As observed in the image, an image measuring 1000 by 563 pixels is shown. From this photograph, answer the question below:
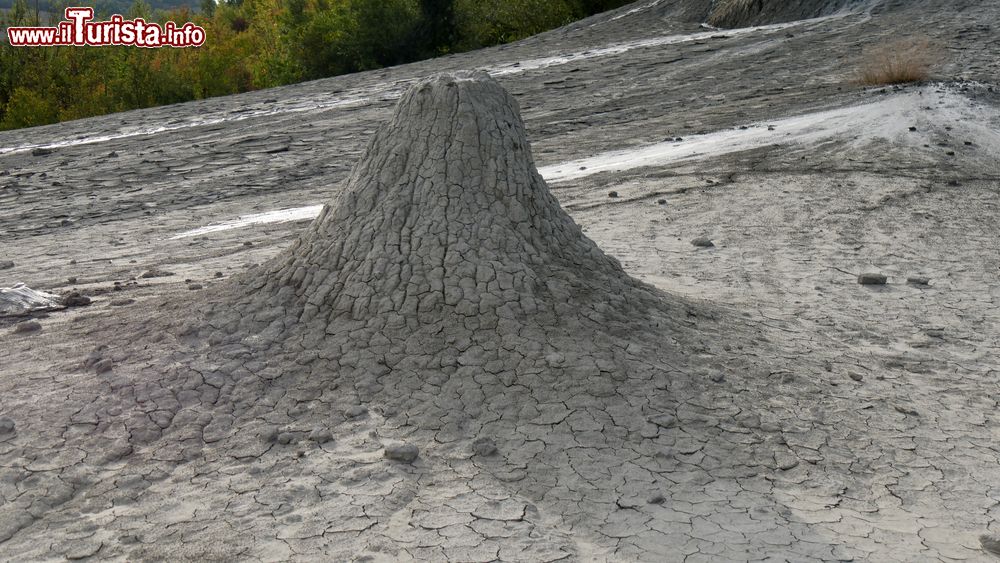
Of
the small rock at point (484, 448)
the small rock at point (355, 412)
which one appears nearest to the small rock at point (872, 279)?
the small rock at point (484, 448)

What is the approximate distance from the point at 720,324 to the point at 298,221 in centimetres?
438

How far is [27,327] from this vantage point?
171 inches

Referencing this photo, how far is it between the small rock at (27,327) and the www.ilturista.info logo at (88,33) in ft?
63.7

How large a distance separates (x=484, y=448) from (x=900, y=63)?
29.3 feet

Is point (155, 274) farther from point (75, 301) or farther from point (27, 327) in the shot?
point (27, 327)

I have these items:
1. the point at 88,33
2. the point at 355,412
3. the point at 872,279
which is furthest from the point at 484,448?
the point at 88,33

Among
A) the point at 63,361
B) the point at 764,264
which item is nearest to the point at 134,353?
the point at 63,361

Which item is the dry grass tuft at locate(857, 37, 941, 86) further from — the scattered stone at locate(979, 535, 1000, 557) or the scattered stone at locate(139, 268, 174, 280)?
the scattered stone at locate(979, 535, 1000, 557)

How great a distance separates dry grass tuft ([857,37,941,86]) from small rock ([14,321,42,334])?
9.02 meters

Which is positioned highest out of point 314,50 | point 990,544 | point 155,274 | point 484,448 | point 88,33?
point 88,33

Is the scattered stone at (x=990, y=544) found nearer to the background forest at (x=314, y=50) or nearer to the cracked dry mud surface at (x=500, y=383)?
the cracked dry mud surface at (x=500, y=383)

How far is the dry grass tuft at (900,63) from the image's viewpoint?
1018 centimetres

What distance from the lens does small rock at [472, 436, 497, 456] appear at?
10.5ft

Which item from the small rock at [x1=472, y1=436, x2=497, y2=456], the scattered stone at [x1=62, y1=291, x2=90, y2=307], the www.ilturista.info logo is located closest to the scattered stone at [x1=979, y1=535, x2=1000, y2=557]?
the small rock at [x1=472, y1=436, x2=497, y2=456]
